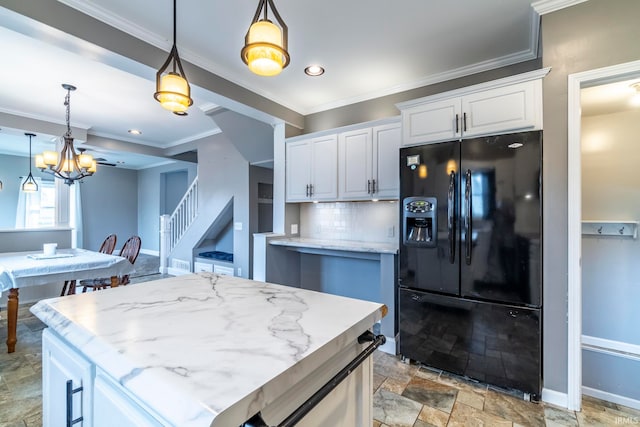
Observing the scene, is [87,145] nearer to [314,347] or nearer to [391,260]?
[391,260]

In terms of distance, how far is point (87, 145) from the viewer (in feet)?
17.8

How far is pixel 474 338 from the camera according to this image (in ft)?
A: 7.34

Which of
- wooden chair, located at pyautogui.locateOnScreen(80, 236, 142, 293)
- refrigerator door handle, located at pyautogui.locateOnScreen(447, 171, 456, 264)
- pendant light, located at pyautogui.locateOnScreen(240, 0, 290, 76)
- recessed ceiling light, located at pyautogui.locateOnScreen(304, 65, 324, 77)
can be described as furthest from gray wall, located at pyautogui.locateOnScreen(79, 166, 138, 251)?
refrigerator door handle, located at pyautogui.locateOnScreen(447, 171, 456, 264)

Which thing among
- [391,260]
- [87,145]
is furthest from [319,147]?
[87,145]

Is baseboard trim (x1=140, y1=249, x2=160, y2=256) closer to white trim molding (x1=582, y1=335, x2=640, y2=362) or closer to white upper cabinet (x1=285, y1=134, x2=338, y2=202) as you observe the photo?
white upper cabinet (x1=285, y1=134, x2=338, y2=202)

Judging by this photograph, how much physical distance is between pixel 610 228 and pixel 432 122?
1.72 metres

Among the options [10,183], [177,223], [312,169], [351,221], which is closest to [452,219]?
[351,221]

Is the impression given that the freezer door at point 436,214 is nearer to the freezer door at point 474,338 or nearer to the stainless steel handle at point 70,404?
the freezer door at point 474,338

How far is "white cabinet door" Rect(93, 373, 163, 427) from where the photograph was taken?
71cm

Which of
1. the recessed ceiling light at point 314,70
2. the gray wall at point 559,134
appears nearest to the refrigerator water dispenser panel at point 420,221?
the gray wall at point 559,134

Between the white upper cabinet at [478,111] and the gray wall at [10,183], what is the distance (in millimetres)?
9264

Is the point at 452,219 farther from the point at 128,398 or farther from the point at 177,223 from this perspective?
the point at 177,223

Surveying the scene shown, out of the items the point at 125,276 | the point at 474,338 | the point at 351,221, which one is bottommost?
the point at 474,338

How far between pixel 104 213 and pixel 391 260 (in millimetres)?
8973
